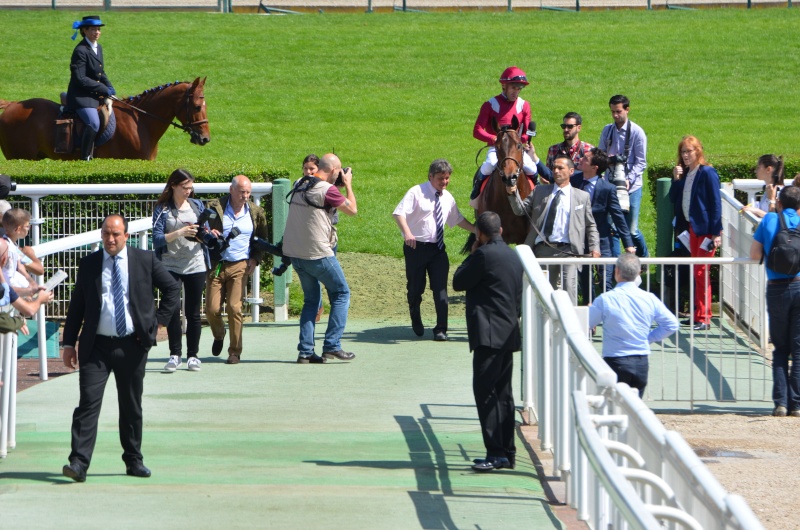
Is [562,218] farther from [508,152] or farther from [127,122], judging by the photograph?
[127,122]

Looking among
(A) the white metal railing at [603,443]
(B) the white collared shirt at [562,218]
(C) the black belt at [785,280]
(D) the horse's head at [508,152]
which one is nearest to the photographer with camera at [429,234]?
(D) the horse's head at [508,152]

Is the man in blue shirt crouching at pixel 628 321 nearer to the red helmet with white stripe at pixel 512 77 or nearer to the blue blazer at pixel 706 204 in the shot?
the blue blazer at pixel 706 204

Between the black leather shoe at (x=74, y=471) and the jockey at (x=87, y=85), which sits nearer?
the black leather shoe at (x=74, y=471)

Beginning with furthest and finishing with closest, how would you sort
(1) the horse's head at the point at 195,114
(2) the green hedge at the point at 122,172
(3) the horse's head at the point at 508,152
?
(1) the horse's head at the point at 195,114 → (2) the green hedge at the point at 122,172 → (3) the horse's head at the point at 508,152

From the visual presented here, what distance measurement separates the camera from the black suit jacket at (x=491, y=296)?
768cm

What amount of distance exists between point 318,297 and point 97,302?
360 cm

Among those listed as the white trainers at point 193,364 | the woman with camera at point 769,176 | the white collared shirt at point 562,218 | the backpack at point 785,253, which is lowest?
the white trainers at point 193,364

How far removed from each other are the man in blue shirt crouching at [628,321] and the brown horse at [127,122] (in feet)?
31.6

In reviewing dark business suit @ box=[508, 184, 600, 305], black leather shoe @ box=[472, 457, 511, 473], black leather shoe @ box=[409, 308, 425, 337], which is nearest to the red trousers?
dark business suit @ box=[508, 184, 600, 305]

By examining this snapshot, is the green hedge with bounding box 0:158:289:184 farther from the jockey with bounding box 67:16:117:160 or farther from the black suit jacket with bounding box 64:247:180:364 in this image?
the black suit jacket with bounding box 64:247:180:364

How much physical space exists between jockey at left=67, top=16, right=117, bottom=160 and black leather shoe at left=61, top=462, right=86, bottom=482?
9.11 meters

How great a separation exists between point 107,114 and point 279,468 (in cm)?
936

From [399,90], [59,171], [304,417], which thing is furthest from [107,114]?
[399,90]

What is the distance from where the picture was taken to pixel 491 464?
764 centimetres
